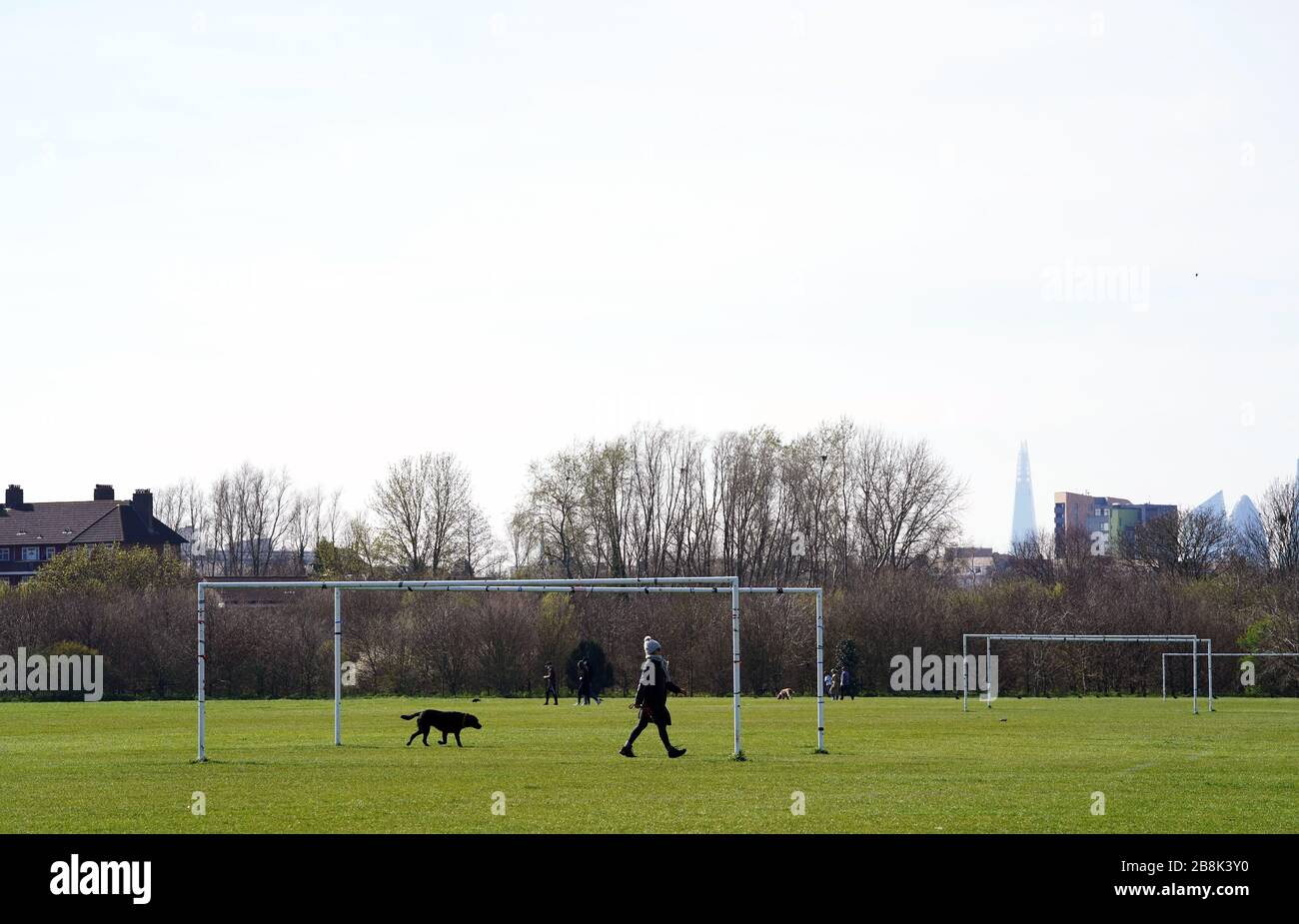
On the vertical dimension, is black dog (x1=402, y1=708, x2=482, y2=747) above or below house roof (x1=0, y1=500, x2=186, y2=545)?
below

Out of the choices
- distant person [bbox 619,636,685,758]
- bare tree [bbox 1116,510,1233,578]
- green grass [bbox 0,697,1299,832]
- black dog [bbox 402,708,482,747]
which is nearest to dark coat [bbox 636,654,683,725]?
distant person [bbox 619,636,685,758]

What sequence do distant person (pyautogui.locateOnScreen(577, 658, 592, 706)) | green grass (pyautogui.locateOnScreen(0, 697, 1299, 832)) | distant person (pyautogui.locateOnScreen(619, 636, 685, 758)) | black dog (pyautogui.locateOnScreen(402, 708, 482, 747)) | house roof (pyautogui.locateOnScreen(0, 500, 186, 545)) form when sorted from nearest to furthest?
green grass (pyautogui.locateOnScreen(0, 697, 1299, 832)) < distant person (pyautogui.locateOnScreen(619, 636, 685, 758)) < black dog (pyautogui.locateOnScreen(402, 708, 482, 747)) < distant person (pyautogui.locateOnScreen(577, 658, 592, 706)) < house roof (pyautogui.locateOnScreen(0, 500, 186, 545))

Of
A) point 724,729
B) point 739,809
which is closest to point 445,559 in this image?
point 724,729

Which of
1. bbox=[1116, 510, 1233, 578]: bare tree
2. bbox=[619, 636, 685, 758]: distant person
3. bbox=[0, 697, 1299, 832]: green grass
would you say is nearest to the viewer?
bbox=[0, 697, 1299, 832]: green grass

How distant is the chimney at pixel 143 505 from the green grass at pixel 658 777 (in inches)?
3432

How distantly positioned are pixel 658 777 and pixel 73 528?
370 feet

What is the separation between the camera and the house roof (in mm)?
123250

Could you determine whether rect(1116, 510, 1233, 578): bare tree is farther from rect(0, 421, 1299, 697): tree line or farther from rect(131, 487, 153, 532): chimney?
rect(131, 487, 153, 532): chimney

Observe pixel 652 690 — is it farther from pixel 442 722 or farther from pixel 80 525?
pixel 80 525

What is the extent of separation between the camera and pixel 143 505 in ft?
411

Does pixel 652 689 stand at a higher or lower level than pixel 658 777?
higher

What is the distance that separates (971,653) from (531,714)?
32.6 meters

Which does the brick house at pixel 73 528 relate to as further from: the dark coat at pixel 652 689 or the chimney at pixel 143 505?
the dark coat at pixel 652 689

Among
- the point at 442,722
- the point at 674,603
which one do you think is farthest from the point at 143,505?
the point at 442,722
